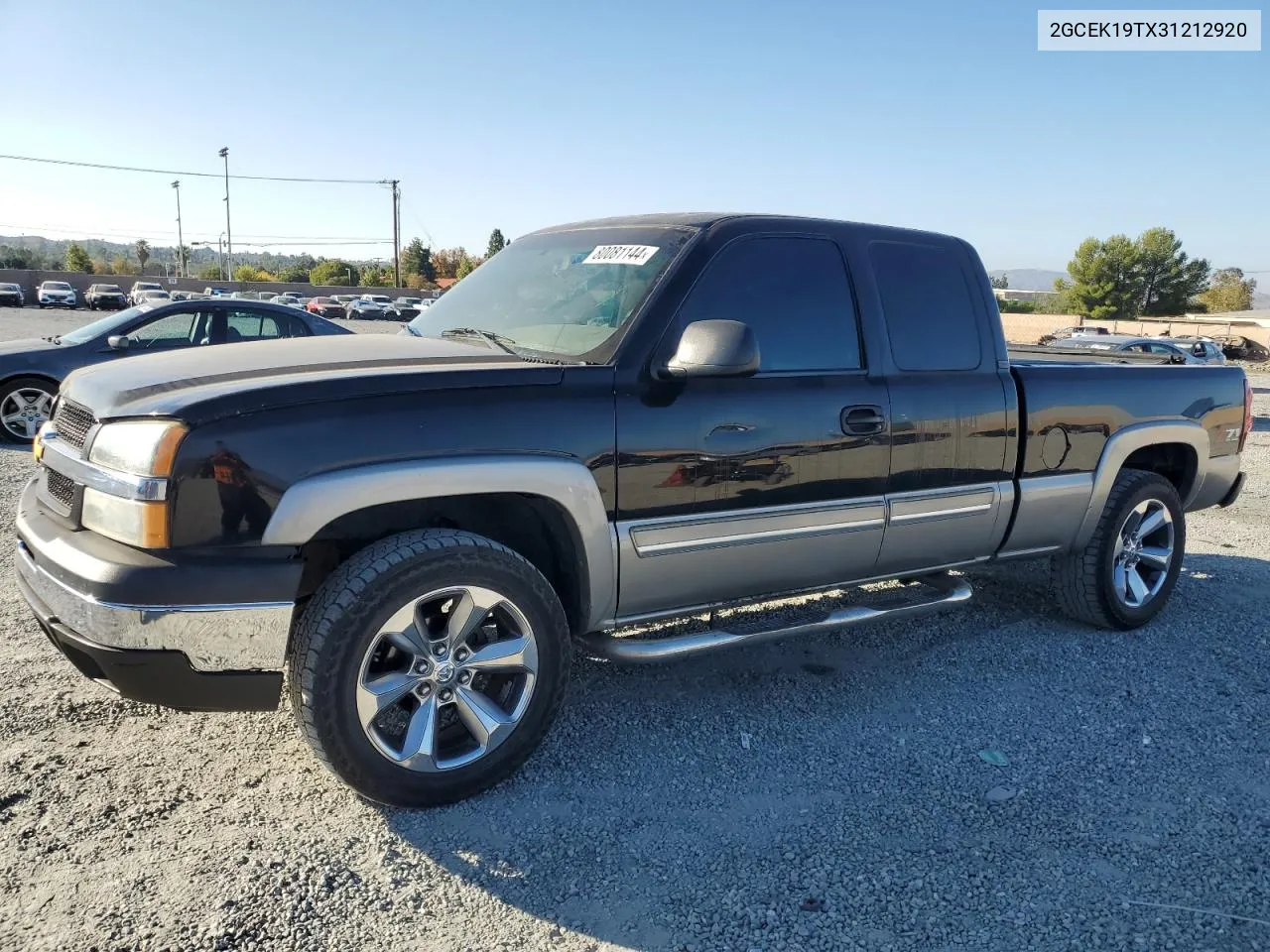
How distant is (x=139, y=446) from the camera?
8.64 feet

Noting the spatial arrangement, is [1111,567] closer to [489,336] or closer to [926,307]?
[926,307]

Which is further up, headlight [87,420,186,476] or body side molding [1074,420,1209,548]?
headlight [87,420,186,476]

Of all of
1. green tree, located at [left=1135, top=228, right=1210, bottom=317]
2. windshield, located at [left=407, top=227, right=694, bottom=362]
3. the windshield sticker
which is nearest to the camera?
windshield, located at [left=407, top=227, right=694, bottom=362]

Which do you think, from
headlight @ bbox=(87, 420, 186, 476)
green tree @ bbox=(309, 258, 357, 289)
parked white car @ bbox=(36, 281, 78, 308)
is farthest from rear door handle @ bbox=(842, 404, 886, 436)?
green tree @ bbox=(309, 258, 357, 289)

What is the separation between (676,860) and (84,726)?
2.22 metres

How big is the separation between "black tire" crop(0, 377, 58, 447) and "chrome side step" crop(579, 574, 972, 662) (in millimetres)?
8169

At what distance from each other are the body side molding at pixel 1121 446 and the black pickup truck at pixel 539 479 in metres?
0.03

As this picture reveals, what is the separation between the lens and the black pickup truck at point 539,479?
2.65 metres

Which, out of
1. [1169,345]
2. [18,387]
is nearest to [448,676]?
[18,387]

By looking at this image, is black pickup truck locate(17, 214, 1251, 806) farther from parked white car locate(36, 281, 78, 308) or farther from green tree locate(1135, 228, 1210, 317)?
green tree locate(1135, 228, 1210, 317)

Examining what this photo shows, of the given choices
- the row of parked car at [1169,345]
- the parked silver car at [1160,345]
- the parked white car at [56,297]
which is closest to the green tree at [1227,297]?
the row of parked car at [1169,345]

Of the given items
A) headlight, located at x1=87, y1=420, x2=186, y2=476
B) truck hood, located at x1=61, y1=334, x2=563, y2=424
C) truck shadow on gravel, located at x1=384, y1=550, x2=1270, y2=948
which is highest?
truck hood, located at x1=61, y1=334, x2=563, y2=424

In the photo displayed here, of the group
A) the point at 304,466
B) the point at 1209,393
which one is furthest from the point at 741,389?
the point at 1209,393

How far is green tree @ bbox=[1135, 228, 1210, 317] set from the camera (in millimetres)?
67562
